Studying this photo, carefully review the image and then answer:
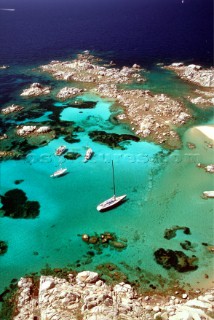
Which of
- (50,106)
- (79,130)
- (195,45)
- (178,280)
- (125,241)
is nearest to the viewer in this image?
(178,280)

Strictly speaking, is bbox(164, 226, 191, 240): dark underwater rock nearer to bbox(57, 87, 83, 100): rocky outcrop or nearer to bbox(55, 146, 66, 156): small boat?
bbox(55, 146, 66, 156): small boat

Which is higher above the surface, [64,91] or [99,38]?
[99,38]

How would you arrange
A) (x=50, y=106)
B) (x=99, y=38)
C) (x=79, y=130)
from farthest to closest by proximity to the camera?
(x=99, y=38), (x=50, y=106), (x=79, y=130)

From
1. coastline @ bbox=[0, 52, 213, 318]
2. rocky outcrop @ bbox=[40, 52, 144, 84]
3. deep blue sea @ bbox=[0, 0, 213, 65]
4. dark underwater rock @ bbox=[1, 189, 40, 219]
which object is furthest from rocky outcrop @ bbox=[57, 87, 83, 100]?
dark underwater rock @ bbox=[1, 189, 40, 219]

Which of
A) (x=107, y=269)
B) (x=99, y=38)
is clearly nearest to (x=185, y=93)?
(x=107, y=269)

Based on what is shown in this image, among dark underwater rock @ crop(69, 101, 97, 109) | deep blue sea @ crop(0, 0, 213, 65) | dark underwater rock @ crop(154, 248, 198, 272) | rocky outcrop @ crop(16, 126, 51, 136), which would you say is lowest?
dark underwater rock @ crop(154, 248, 198, 272)

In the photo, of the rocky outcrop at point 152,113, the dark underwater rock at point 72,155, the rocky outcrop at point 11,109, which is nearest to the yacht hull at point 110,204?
the dark underwater rock at point 72,155

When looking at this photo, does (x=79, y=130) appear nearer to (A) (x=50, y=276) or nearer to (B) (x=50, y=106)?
(B) (x=50, y=106)
